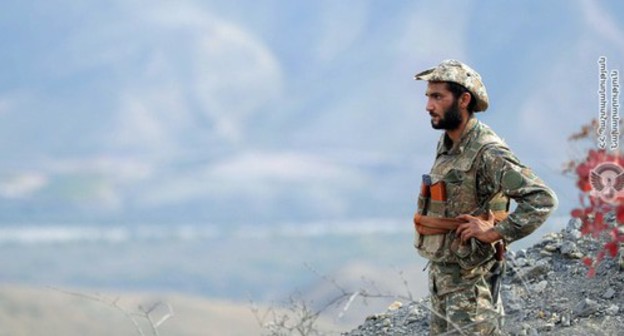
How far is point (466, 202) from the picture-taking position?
13.1ft

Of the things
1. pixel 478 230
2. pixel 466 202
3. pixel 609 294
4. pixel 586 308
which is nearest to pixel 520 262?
pixel 609 294

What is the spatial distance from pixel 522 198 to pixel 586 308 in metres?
1.88

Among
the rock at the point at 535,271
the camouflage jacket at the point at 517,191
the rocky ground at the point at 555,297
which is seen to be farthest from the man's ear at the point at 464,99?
the rock at the point at 535,271

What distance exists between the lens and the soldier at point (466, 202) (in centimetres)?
383

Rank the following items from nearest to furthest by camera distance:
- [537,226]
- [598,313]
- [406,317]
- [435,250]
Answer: [537,226] → [435,250] → [598,313] → [406,317]

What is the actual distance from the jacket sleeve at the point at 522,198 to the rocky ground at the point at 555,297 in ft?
3.74

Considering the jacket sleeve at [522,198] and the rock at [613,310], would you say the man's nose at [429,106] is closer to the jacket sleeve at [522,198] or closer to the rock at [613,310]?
the jacket sleeve at [522,198]

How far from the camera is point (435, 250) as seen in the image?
4.04 meters

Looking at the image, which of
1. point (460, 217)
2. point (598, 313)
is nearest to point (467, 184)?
point (460, 217)

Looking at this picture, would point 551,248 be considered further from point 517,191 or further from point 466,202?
point 517,191

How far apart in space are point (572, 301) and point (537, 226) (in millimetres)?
2138

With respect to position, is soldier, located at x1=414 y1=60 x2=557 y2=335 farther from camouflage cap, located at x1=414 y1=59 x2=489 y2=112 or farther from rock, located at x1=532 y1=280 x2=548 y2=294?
rock, located at x1=532 y1=280 x2=548 y2=294

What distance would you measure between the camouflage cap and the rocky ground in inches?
48.4

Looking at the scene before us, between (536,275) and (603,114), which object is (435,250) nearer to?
(603,114)
